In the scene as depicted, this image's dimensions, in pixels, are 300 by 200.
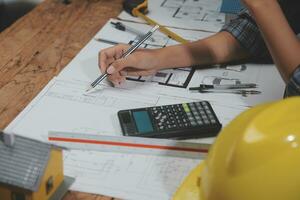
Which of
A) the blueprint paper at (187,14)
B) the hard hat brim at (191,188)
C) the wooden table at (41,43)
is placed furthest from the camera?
the blueprint paper at (187,14)

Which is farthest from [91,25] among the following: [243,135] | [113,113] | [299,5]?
[243,135]

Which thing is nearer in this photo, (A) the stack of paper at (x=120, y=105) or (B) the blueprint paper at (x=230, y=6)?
(A) the stack of paper at (x=120, y=105)

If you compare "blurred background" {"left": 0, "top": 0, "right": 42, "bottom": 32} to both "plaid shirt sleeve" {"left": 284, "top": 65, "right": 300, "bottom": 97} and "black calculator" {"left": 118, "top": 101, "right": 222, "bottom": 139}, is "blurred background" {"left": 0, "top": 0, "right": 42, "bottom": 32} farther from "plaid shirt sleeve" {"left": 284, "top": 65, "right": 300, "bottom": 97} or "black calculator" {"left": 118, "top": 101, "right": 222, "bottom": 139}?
"plaid shirt sleeve" {"left": 284, "top": 65, "right": 300, "bottom": 97}

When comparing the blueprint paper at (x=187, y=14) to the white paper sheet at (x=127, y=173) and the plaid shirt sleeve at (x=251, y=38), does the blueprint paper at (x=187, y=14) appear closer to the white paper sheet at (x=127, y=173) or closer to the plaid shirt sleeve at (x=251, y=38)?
the plaid shirt sleeve at (x=251, y=38)

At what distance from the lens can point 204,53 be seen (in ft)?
3.27

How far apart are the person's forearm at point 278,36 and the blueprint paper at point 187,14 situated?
31cm

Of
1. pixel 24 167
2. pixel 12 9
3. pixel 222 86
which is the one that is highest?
pixel 24 167

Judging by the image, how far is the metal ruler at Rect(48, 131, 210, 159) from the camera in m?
0.73

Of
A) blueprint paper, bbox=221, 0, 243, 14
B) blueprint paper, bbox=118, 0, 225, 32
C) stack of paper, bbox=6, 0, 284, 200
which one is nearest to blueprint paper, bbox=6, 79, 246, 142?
stack of paper, bbox=6, 0, 284, 200

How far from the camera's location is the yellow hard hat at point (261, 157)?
0.52 m

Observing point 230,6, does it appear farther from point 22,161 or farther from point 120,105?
point 22,161

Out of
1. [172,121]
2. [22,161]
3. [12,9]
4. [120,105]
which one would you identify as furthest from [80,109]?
[12,9]

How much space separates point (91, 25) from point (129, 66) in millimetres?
273

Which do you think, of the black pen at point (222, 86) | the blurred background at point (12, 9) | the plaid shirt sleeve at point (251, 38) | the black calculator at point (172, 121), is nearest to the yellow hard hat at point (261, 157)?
the black calculator at point (172, 121)
